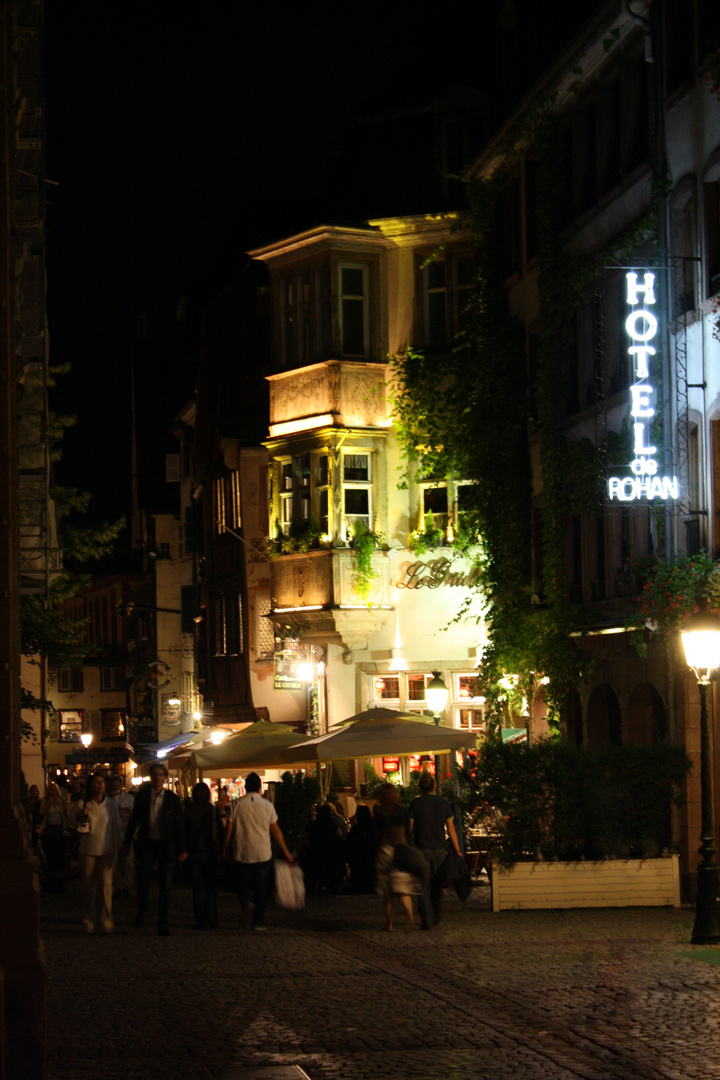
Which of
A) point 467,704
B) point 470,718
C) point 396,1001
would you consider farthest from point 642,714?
point 396,1001

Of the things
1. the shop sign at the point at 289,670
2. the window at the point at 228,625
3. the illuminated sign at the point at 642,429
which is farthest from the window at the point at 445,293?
the illuminated sign at the point at 642,429

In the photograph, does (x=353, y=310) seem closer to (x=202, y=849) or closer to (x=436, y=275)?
(x=436, y=275)

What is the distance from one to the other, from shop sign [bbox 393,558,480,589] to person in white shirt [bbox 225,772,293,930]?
47.9 feet

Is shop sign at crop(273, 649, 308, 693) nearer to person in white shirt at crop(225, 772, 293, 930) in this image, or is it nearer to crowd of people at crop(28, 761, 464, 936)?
crowd of people at crop(28, 761, 464, 936)

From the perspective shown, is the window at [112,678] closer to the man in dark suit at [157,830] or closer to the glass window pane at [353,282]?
→ the glass window pane at [353,282]

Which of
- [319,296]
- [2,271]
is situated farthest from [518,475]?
[2,271]

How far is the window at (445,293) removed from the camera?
3419cm

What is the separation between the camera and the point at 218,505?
149 feet

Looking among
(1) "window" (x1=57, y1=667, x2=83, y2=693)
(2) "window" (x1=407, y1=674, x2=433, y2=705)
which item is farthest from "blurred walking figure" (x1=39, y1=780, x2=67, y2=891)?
(1) "window" (x1=57, y1=667, x2=83, y2=693)

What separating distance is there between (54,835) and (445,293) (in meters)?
13.5

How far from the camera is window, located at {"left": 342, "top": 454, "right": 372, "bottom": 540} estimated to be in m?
33.6

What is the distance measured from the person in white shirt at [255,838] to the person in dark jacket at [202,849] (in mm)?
442

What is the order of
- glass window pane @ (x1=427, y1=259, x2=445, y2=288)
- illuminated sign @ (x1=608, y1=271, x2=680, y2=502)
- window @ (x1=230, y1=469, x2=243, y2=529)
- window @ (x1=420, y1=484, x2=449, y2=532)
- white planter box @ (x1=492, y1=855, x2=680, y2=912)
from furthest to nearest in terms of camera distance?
window @ (x1=230, y1=469, x2=243, y2=529) → glass window pane @ (x1=427, y1=259, x2=445, y2=288) → window @ (x1=420, y1=484, x2=449, y2=532) → illuminated sign @ (x1=608, y1=271, x2=680, y2=502) → white planter box @ (x1=492, y1=855, x2=680, y2=912)

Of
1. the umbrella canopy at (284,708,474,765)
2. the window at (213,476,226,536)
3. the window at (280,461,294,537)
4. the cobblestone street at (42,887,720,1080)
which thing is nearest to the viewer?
the cobblestone street at (42,887,720,1080)
